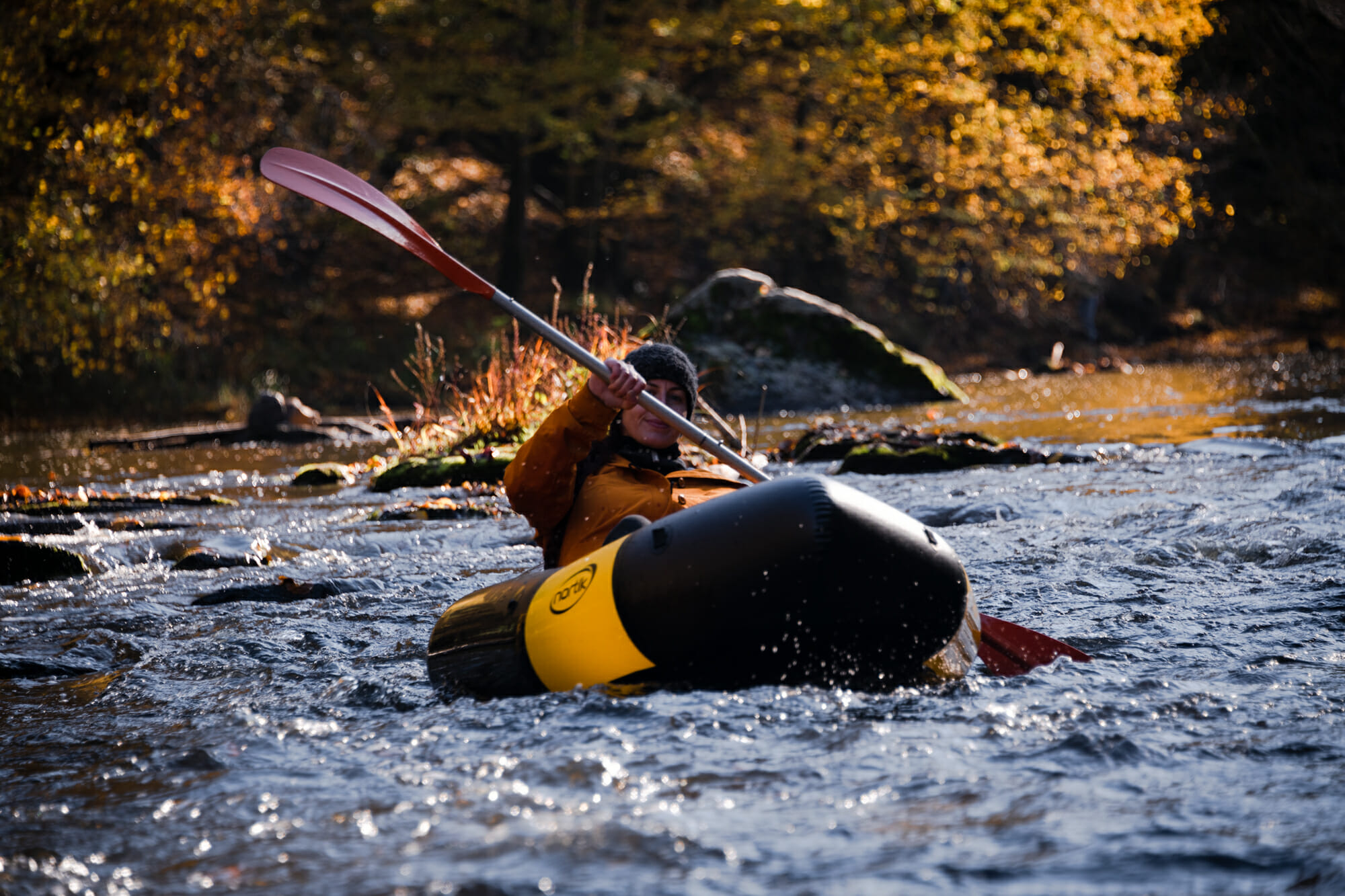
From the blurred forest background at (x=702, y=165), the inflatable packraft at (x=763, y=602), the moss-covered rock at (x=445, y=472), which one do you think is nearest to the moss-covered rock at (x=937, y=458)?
the moss-covered rock at (x=445, y=472)

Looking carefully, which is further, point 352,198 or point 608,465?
point 352,198

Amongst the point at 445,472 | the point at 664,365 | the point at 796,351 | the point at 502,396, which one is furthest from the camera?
the point at 796,351

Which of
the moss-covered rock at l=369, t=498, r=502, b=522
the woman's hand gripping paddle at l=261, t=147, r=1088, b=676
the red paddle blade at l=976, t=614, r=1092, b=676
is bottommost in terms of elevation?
the moss-covered rock at l=369, t=498, r=502, b=522

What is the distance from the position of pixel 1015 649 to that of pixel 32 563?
4.25 metres

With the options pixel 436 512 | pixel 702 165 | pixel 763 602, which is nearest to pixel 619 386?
pixel 763 602

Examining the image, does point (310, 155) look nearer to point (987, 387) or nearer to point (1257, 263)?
point (987, 387)

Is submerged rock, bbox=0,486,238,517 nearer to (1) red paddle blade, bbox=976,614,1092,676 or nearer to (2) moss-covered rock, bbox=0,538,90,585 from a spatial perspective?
(2) moss-covered rock, bbox=0,538,90,585

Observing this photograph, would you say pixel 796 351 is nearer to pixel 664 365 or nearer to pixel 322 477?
pixel 322 477

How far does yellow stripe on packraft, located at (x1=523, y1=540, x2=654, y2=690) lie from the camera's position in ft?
9.59

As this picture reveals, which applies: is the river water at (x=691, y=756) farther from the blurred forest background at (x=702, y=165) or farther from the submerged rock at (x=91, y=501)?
the blurred forest background at (x=702, y=165)

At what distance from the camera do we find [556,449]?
3.74 m

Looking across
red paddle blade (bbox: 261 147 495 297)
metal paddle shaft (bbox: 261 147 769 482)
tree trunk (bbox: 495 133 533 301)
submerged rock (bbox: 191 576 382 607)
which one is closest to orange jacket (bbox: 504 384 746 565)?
metal paddle shaft (bbox: 261 147 769 482)

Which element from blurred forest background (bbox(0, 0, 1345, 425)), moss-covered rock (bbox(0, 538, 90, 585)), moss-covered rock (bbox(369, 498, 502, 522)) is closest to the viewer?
moss-covered rock (bbox(0, 538, 90, 585))

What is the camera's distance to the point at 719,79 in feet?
68.9
